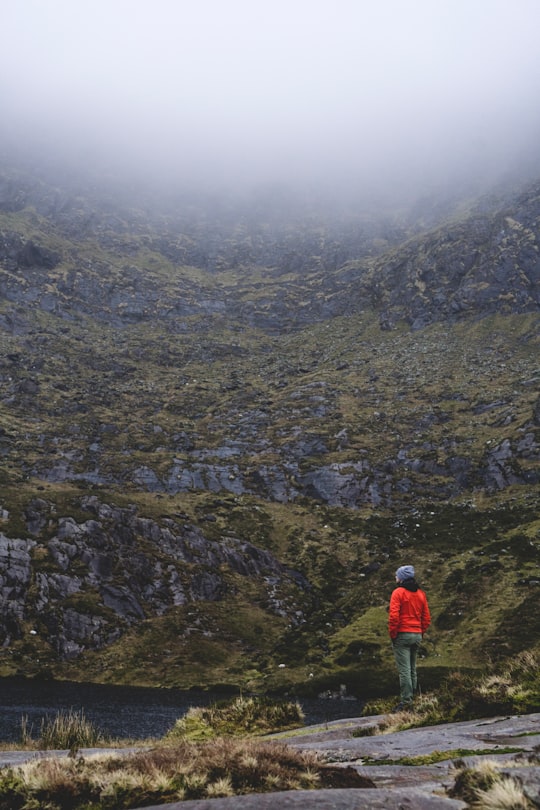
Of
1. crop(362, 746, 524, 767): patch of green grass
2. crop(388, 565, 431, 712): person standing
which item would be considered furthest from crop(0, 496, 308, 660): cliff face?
crop(362, 746, 524, 767): patch of green grass

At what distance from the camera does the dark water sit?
4112 cm

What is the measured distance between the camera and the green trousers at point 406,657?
15227mm

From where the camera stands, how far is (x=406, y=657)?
15.3 m

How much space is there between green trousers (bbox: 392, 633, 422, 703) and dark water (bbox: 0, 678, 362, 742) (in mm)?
26006

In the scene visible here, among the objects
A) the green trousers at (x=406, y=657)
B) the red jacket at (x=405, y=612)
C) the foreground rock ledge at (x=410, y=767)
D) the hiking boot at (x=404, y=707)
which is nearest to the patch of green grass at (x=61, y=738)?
the foreground rock ledge at (x=410, y=767)

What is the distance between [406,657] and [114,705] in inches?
1950

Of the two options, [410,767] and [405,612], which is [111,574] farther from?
[410,767]

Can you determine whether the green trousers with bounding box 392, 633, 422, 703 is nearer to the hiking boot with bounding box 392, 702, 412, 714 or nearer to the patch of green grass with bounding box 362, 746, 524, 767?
the hiking boot with bounding box 392, 702, 412, 714

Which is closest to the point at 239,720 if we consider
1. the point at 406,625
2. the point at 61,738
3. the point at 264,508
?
the point at 61,738

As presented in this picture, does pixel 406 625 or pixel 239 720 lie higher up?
pixel 406 625

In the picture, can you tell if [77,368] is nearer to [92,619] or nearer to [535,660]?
[92,619]

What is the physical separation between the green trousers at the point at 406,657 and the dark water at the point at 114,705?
2601cm

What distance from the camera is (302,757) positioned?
7.71m

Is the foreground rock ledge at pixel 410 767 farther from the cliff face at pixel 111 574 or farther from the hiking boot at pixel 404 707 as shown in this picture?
the cliff face at pixel 111 574
